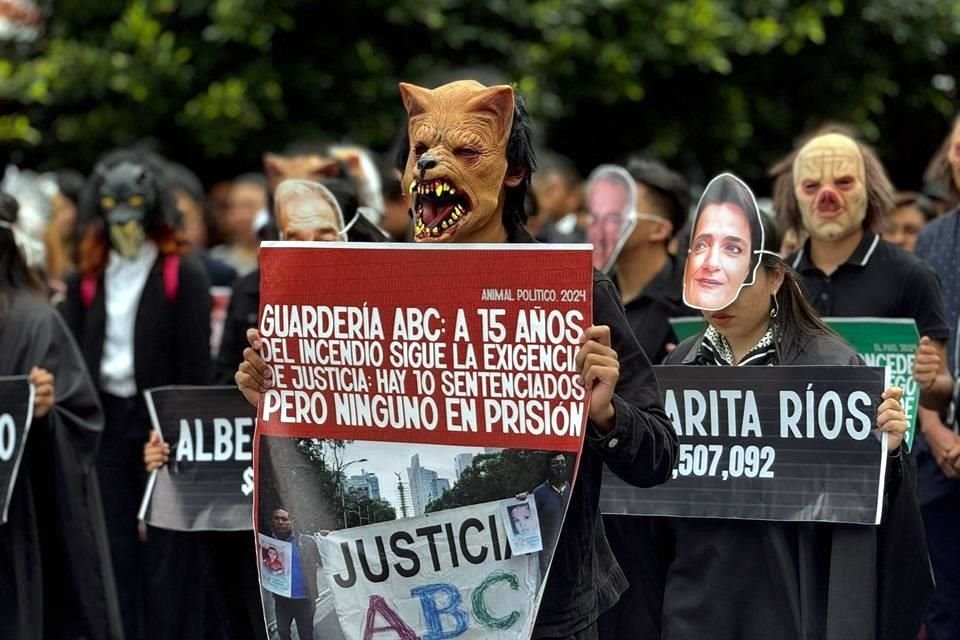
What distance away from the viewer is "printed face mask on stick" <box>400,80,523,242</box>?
13.5 ft

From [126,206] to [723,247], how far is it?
3573 mm

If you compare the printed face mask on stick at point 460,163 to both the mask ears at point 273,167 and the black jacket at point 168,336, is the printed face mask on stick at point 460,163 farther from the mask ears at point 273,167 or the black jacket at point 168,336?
the black jacket at point 168,336

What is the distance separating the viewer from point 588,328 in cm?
385

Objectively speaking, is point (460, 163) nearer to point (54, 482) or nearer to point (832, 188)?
point (832, 188)

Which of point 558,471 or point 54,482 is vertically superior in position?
point 558,471

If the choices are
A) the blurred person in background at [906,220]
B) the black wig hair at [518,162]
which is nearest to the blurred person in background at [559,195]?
the blurred person in background at [906,220]

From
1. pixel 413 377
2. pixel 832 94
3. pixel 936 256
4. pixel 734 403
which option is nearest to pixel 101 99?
pixel 832 94

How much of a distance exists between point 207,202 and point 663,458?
373 inches

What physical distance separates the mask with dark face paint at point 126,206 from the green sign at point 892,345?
3.31 metres

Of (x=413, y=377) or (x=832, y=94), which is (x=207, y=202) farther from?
(x=413, y=377)

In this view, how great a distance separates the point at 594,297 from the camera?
4051mm

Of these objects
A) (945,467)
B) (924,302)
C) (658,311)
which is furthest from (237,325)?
(945,467)

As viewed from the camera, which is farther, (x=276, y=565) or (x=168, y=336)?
(x=168, y=336)

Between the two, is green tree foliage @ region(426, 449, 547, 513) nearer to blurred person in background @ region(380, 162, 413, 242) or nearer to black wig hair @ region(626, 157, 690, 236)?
black wig hair @ region(626, 157, 690, 236)
